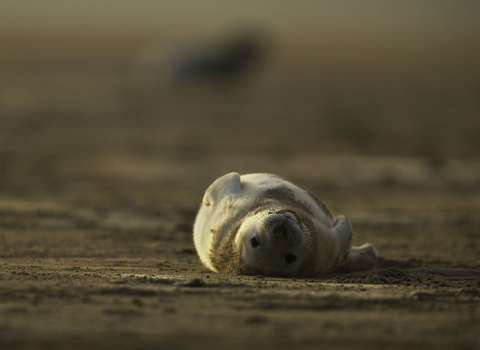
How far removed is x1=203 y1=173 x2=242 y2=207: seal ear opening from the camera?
5984mm

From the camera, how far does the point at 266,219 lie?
4891 millimetres

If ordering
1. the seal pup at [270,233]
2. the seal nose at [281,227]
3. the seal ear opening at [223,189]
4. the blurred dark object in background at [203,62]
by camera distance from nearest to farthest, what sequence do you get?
the seal nose at [281,227], the seal pup at [270,233], the seal ear opening at [223,189], the blurred dark object in background at [203,62]

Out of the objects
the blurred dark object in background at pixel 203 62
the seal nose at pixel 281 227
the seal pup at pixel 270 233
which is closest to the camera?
the seal nose at pixel 281 227

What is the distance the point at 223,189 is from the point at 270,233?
4.29ft

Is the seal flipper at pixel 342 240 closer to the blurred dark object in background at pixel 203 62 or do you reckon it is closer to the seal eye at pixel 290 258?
the seal eye at pixel 290 258

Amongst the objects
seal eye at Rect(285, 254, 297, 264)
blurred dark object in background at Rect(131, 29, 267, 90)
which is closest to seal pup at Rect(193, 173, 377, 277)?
seal eye at Rect(285, 254, 297, 264)

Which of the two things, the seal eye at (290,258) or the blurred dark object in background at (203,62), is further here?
the blurred dark object in background at (203,62)

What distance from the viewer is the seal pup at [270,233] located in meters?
4.95

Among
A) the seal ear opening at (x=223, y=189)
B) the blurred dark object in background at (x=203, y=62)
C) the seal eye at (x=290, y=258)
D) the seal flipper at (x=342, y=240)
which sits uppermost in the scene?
the blurred dark object in background at (x=203, y=62)

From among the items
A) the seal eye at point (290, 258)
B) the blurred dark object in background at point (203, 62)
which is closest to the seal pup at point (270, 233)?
the seal eye at point (290, 258)

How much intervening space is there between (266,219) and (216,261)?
0.85 m

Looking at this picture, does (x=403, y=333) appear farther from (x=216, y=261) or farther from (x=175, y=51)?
(x=175, y=51)

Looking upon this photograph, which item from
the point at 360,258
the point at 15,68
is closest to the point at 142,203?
the point at 360,258

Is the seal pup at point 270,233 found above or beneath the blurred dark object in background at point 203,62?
beneath
